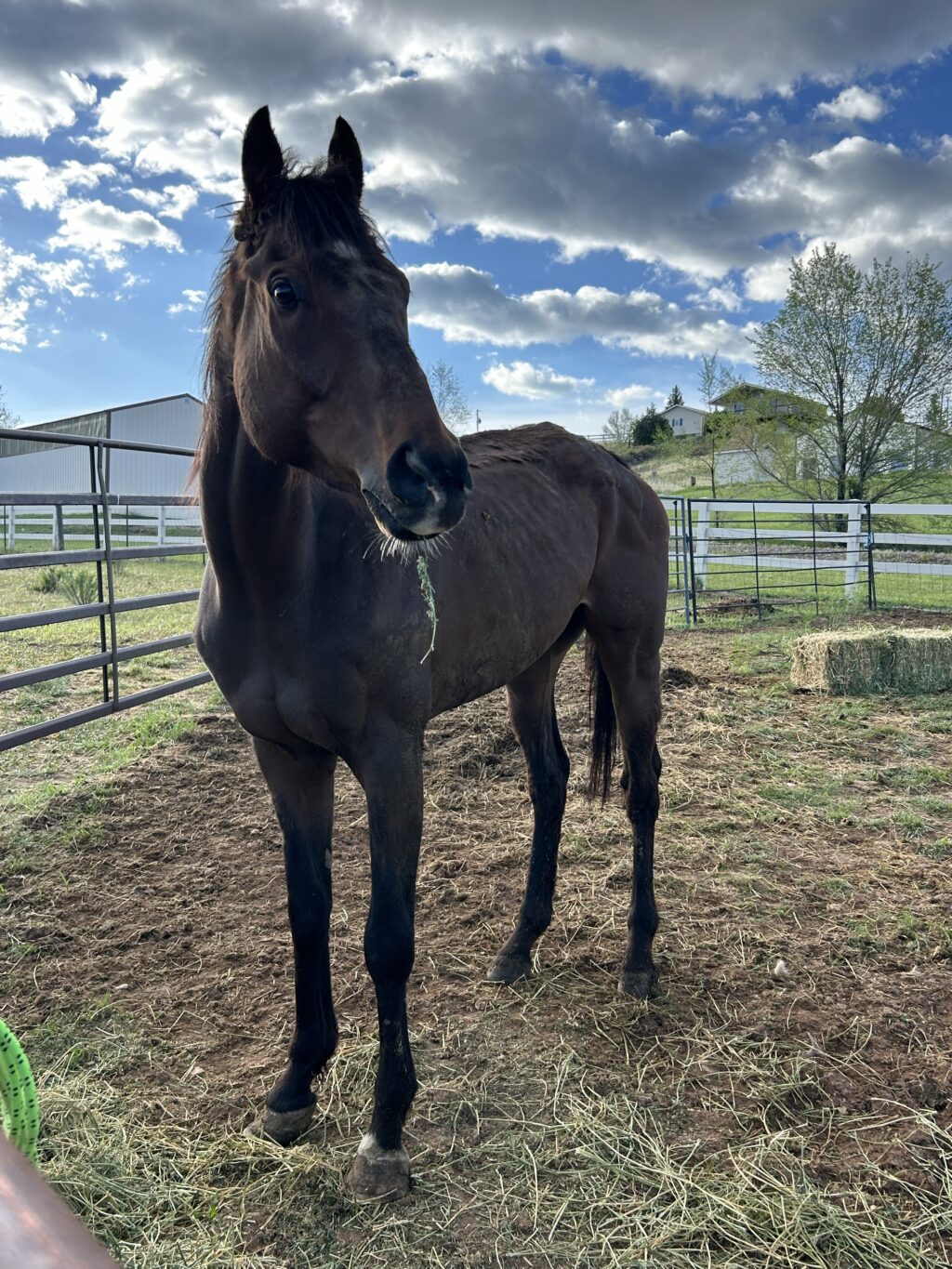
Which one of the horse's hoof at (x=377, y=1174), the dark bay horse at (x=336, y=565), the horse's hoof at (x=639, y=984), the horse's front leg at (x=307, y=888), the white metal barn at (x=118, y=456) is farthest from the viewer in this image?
the white metal barn at (x=118, y=456)

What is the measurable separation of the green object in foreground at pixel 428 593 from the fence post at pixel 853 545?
41.0 feet

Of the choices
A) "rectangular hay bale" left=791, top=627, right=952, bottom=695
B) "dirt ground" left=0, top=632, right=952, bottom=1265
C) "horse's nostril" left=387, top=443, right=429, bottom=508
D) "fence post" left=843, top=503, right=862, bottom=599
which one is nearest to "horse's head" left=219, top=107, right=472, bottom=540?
"horse's nostril" left=387, top=443, right=429, bottom=508

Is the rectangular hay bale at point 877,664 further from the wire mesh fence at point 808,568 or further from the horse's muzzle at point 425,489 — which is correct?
the horse's muzzle at point 425,489

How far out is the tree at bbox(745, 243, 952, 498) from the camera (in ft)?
67.7

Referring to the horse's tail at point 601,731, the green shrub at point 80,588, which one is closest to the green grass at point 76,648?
the green shrub at point 80,588

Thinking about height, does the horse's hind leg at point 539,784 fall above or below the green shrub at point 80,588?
below

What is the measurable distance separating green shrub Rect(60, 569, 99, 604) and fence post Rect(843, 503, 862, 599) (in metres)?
11.3

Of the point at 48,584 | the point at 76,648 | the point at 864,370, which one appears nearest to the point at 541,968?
the point at 76,648

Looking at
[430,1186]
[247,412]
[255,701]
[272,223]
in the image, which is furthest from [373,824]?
[272,223]

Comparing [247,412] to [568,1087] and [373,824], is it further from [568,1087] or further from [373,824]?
[568,1087]

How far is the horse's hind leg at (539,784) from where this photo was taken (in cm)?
330

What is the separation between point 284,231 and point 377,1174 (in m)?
2.47

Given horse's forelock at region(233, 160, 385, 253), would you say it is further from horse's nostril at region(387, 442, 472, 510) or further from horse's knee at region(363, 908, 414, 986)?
horse's knee at region(363, 908, 414, 986)

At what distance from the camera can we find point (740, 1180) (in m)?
2.16
